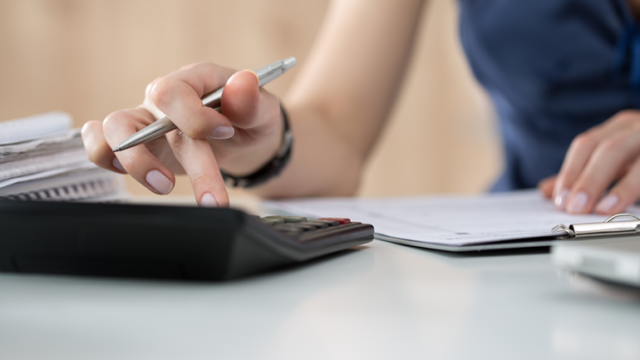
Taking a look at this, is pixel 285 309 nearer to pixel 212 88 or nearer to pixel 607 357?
pixel 607 357

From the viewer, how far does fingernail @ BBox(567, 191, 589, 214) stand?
461mm

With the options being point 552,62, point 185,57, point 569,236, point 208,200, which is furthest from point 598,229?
point 185,57

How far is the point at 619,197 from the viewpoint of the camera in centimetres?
47

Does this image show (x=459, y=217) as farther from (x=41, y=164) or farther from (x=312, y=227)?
(x=41, y=164)

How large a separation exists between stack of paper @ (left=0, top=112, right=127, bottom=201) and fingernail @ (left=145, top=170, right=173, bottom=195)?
→ 0.08m

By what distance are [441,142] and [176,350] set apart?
1.96 metres

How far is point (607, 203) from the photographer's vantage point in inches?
18.2

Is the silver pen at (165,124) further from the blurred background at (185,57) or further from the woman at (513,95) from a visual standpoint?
the blurred background at (185,57)

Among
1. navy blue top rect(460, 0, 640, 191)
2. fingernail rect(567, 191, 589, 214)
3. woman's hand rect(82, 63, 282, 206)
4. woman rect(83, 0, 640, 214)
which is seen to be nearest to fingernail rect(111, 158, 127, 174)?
woman's hand rect(82, 63, 282, 206)

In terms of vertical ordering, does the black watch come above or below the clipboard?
above

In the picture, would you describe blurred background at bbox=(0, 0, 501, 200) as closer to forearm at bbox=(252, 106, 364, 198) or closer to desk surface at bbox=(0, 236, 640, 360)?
forearm at bbox=(252, 106, 364, 198)

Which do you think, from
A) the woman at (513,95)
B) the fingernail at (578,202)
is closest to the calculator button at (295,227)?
the woman at (513,95)

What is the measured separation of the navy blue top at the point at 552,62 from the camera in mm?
770

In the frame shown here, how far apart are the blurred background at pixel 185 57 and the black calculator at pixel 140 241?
127cm
